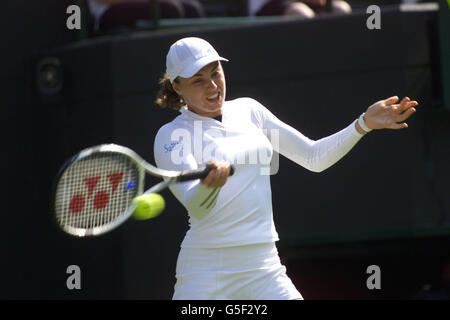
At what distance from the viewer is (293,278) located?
6039 mm

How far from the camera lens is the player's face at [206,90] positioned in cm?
339

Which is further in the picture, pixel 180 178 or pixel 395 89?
pixel 395 89

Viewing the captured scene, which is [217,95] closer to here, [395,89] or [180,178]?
[180,178]

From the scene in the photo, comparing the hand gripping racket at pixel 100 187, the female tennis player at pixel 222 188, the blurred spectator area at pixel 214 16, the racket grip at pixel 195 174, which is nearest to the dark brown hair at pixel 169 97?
the female tennis player at pixel 222 188

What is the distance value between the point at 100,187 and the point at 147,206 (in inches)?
12.4

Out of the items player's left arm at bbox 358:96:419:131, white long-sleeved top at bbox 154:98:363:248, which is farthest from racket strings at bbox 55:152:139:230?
player's left arm at bbox 358:96:419:131

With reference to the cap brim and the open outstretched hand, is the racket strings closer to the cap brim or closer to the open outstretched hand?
the cap brim

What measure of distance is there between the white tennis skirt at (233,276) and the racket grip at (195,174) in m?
0.39

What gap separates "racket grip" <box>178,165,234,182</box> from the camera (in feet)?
9.80

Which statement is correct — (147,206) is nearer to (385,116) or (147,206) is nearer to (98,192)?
(98,192)

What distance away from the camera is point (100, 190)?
3.28 metres

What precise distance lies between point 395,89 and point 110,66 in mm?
1899

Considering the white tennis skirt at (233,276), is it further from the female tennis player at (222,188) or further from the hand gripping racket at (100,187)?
the hand gripping racket at (100,187)
